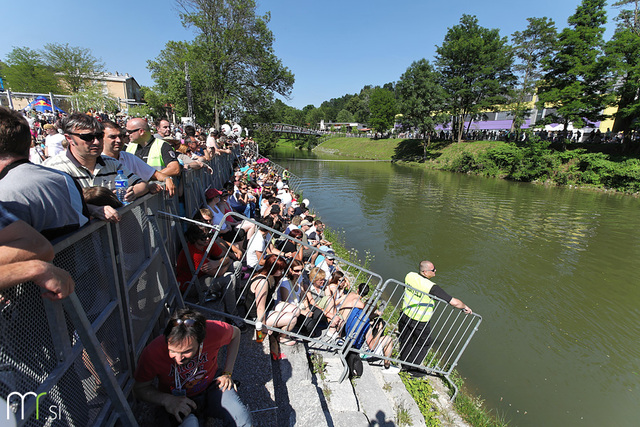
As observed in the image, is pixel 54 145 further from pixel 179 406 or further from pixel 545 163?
pixel 545 163

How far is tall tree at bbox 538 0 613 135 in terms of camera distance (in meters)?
26.6

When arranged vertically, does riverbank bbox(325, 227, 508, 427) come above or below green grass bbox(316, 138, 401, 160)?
below

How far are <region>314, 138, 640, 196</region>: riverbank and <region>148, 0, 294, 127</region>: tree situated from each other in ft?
72.8

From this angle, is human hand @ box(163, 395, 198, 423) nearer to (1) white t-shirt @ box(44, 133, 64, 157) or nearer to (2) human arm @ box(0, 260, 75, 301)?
(2) human arm @ box(0, 260, 75, 301)

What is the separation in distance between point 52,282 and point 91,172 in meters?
1.86

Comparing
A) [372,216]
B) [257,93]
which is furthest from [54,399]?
[257,93]

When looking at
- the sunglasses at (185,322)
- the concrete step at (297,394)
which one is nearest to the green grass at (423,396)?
the concrete step at (297,394)

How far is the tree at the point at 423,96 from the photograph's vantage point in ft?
136

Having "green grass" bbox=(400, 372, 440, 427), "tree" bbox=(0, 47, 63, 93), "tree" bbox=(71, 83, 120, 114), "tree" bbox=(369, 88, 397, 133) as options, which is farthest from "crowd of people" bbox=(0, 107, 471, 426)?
"tree" bbox=(369, 88, 397, 133)

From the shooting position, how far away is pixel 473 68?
39.8 metres

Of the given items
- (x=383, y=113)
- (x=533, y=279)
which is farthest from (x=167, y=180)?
(x=383, y=113)

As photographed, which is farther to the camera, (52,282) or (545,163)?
(545,163)

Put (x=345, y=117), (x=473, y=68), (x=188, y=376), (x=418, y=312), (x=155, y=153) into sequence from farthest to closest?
(x=345, y=117) < (x=473, y=68) < (x=418, y=312) < (x=155, y=153) < (x=188, y=376)

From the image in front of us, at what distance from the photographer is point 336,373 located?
4.30 metres
